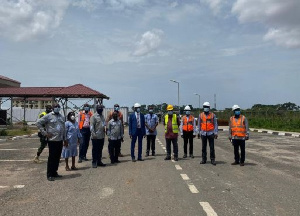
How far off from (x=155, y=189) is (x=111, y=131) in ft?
13.8

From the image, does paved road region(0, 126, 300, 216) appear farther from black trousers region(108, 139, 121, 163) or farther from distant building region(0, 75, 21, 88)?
distant building region(0, 75, 21, 88)

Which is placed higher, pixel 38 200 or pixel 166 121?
pixel 166 121

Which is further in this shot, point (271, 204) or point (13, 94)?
point (13, 94)

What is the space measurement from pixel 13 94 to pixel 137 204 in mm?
27792

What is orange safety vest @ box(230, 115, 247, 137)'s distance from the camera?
1015 cm

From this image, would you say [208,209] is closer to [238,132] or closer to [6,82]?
[238,132]

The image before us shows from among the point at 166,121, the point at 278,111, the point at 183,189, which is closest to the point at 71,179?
the point at 183,189

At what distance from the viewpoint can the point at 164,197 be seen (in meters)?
6.12

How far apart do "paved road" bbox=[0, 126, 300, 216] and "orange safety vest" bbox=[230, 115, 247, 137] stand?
95 cm

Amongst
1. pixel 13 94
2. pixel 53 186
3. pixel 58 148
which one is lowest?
pixel 53 186

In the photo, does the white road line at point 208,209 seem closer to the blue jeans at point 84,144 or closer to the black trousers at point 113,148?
the black trousers at point 113,148

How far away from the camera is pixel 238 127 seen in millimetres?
10203

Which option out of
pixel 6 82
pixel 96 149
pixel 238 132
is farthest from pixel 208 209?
pixel 6 82

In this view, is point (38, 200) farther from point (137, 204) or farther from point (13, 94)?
point (13, 94)
